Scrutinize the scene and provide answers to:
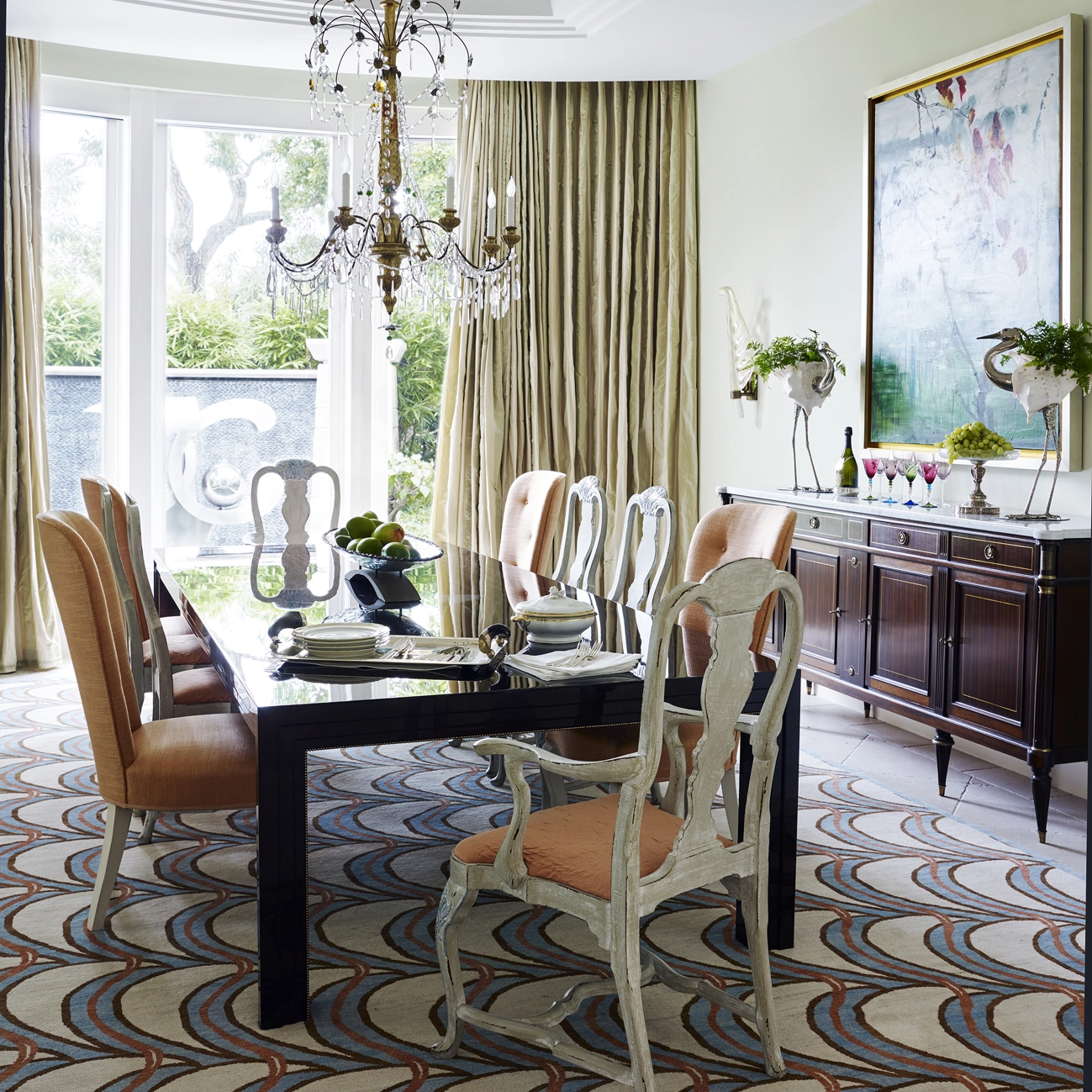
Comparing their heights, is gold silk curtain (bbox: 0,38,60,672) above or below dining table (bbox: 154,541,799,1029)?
above

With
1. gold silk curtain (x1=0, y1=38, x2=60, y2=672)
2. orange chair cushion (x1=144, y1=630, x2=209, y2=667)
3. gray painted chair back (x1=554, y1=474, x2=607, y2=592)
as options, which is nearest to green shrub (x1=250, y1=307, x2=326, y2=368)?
gold silk curtain (x1=0, y1=38, x2=60, y2=672)

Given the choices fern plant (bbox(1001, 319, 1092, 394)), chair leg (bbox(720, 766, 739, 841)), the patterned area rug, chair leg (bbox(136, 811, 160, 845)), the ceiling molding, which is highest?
the ceiling molding

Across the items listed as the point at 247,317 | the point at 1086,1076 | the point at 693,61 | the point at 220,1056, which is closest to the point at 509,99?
the point at 693,61

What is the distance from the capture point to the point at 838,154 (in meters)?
4.92

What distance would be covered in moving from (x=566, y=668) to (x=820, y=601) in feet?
7.52

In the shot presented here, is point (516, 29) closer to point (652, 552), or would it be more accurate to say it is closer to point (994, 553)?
point (652, 552)

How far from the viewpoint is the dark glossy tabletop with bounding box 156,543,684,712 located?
2279 mm

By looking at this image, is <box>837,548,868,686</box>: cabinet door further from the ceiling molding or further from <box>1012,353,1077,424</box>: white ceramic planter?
the ceiling molding

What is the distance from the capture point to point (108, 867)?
2.63m

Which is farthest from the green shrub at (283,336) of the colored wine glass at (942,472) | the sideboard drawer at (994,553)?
the sideboard drawer at (994,553)

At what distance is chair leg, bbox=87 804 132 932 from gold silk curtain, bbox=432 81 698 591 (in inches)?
142

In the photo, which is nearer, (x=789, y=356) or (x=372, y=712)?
(x=372, y=712)

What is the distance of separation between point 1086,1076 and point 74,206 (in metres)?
6.15

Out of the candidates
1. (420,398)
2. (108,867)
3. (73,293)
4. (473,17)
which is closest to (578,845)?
(108,867)
